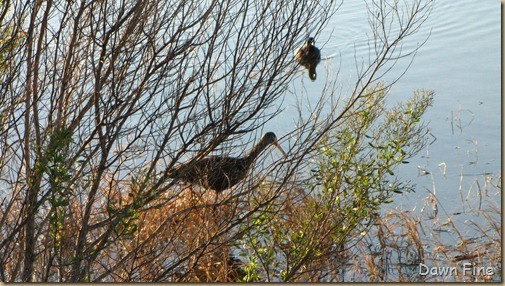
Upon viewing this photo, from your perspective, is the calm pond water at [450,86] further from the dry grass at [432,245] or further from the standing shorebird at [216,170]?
the standing shorebird at [216,170]

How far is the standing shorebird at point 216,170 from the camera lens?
5102mm

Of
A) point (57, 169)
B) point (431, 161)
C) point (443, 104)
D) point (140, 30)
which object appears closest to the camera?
point (57, 169)

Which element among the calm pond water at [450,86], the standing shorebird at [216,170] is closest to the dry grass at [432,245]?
the calm pond water at [450,86]

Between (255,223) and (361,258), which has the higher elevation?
(361,258)

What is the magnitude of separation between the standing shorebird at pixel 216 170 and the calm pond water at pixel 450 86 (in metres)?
0.78

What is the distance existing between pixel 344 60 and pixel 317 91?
1493 mm

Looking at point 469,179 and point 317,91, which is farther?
point 317,91

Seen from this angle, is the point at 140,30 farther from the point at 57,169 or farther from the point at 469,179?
the point at 469,179

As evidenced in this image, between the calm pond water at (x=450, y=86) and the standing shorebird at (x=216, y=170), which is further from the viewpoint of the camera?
the calm pond water at (x=450, y=86)

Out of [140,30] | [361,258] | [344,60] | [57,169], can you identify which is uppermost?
[344,60]

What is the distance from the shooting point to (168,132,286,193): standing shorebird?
5.10m

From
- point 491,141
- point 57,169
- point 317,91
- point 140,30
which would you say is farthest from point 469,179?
point 57,169

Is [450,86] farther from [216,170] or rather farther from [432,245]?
[216,170]

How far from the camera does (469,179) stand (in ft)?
27.6
